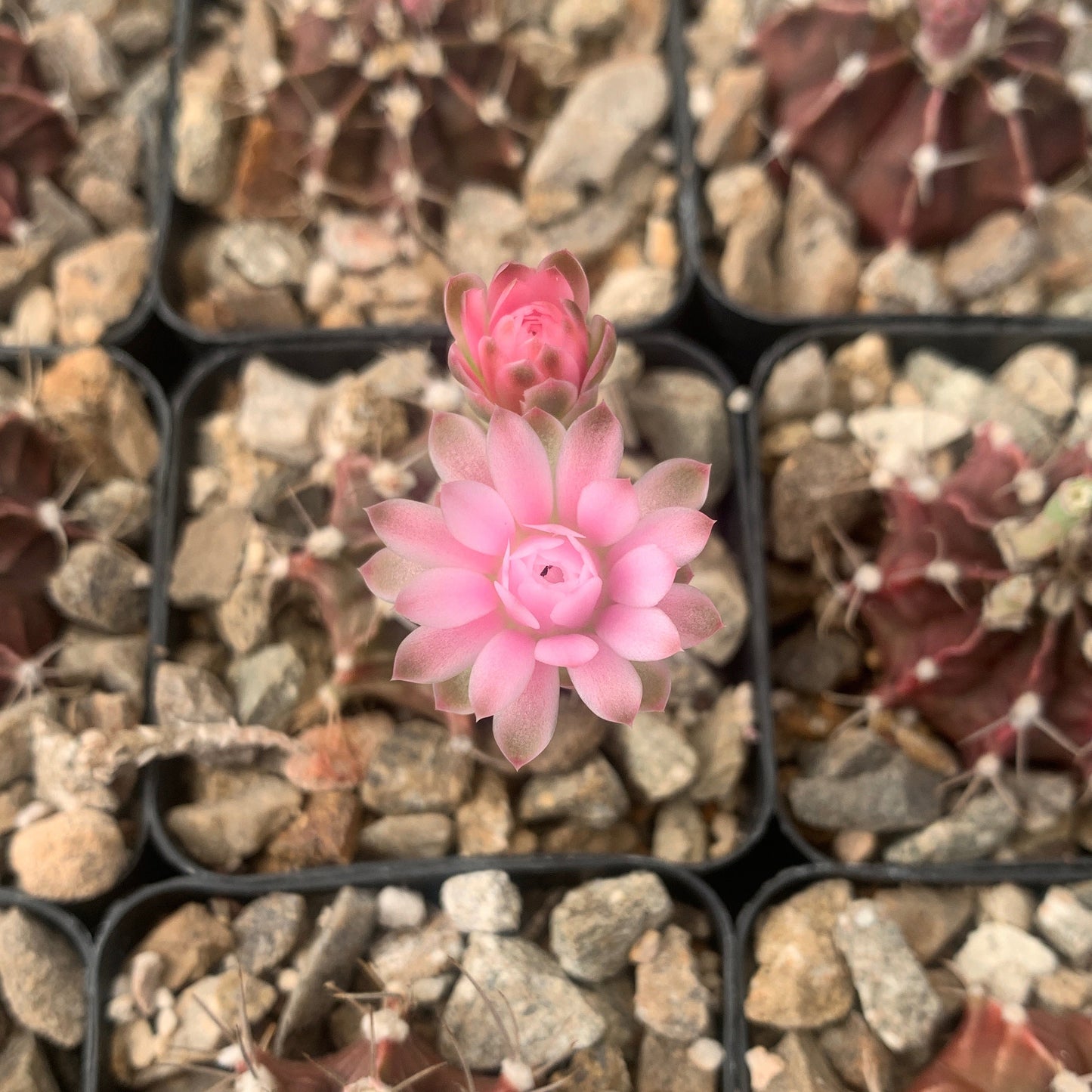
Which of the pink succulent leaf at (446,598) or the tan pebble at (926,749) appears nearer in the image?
the pink succulent leaf at (446,598)

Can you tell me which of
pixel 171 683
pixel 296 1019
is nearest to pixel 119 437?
pixel 171 683

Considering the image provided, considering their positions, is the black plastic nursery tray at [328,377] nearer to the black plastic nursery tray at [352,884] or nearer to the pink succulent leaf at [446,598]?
the black plastic nursery tray at [352,884]

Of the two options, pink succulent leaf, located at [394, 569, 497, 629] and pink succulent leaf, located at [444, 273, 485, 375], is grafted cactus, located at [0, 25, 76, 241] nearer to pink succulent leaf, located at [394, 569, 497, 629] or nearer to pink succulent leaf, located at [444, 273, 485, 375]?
pink succulent leaf, located at [444, 273, 485, 375]

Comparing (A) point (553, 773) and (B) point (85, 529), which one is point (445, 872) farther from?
(B) point (85, 529)

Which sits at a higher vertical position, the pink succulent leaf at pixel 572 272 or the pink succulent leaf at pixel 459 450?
the pink succulent leaf at pixel 572 272

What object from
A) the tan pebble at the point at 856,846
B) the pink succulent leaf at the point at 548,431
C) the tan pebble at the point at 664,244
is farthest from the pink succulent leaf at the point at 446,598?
the tan pebble at the point at 664,244

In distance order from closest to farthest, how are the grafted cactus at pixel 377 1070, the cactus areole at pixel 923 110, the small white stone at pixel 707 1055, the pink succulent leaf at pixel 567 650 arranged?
the pink succulent leaf at pixel 567 650
the grafted cactus at pixel 377 1070
the small white stone at pixel 707 1055
the cactus areole at pixel 923 110
